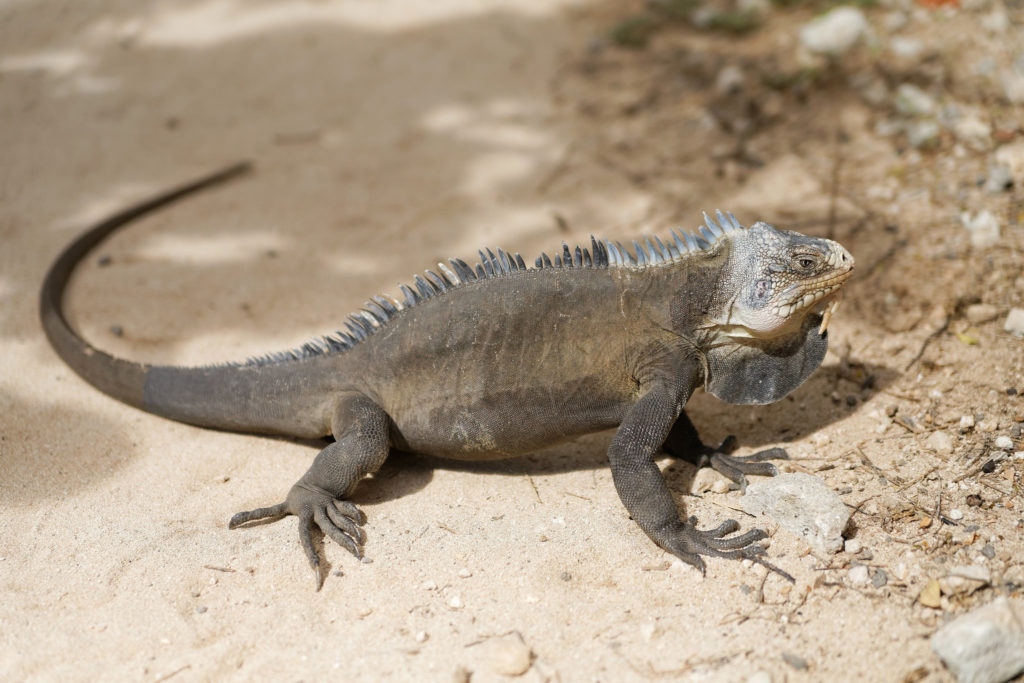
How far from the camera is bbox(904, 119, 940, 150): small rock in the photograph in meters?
5.57

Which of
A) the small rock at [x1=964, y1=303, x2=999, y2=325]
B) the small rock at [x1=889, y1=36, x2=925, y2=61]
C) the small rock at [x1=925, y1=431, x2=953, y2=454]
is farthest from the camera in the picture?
the small rock at [x1=889, y1=36, x2=925, y2=61]

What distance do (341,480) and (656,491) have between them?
1.32 m

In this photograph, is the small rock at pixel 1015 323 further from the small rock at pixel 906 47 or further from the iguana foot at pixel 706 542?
the small rock at pixel 906 47

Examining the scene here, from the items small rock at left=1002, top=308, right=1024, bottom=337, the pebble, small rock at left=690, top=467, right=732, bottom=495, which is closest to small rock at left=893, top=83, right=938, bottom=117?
small rock at left=1002, top=308, right=1024, bottom=337

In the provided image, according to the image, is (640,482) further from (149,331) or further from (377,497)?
(149,331)

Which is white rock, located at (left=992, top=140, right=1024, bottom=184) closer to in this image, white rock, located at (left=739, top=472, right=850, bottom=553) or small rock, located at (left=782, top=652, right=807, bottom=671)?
white rock, located at (left=739, top=472, right=850, bottom=553)

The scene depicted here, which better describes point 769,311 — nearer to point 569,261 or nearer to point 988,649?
point 569,261

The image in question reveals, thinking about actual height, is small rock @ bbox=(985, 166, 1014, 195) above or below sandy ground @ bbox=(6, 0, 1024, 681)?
above

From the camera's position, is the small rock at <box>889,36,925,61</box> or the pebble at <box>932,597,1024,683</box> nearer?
the pebble at <box>932,597,1024,683</box>

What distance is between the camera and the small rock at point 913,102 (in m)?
5.79

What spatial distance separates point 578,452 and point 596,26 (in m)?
5.33

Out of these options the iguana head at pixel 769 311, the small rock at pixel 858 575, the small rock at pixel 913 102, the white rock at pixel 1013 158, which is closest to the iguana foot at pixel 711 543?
the small rock at pixel 858 575

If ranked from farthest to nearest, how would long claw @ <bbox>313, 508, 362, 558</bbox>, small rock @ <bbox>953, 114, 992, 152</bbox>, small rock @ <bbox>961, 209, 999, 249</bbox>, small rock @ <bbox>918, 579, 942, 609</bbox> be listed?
small rock @ <bbox>953, 114, 992, 152</bbox>
small rock @ <bbox>961, 209, 999, 249</bbox>
long claw @ <bbox>313, 508, 362, 558</bbox>
small rock @ <bbox>918, 579, 942, 609</bbox>

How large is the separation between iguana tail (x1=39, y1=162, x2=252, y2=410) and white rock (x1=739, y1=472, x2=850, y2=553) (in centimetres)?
296
